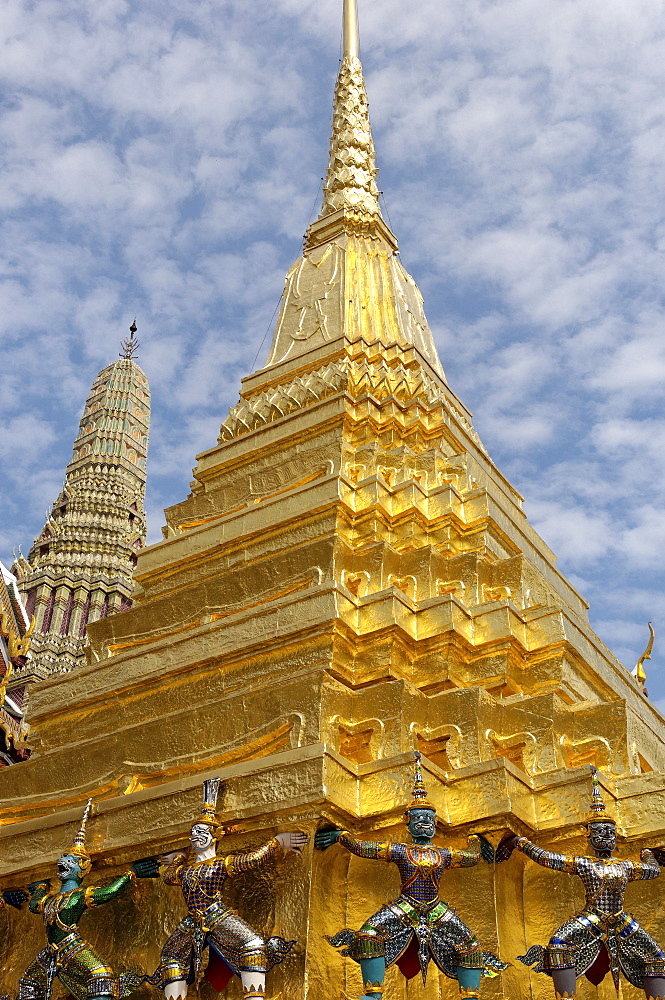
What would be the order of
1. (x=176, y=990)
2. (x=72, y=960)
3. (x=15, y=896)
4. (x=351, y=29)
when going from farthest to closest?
(x=351, y=29) → (x=15, y=896) → (x=72, y=960) → (x=176, y=990)

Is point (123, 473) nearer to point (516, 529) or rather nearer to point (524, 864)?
point (516, 529)

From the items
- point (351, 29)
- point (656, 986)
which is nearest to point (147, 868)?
point (656, 986)

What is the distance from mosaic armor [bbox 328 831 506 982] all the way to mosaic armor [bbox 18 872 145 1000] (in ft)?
6.41

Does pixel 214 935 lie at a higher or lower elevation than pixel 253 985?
higher

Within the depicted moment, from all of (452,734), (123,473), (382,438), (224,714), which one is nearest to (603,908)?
(452,734)

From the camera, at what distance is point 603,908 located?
27.8ft

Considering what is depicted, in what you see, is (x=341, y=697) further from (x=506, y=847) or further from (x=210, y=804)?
(x=506, y=847)

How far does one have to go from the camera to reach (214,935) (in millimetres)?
8586

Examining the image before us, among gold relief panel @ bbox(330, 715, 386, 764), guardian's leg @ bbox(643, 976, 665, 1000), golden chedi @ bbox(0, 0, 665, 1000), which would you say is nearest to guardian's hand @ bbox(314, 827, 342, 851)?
golden chedi @ bbox(0, 0, 665, 1000)

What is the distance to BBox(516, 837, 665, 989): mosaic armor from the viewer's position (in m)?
8.33

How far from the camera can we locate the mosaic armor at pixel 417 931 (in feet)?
27.3

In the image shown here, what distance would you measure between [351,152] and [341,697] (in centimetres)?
1569

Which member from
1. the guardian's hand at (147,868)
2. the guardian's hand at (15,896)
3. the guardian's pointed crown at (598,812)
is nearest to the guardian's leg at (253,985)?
the guardian's hand at (147,868)

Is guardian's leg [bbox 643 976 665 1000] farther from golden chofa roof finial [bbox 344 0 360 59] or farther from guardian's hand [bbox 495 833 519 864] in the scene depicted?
golden chofa roof finial [bbox 344 0 360 59]
